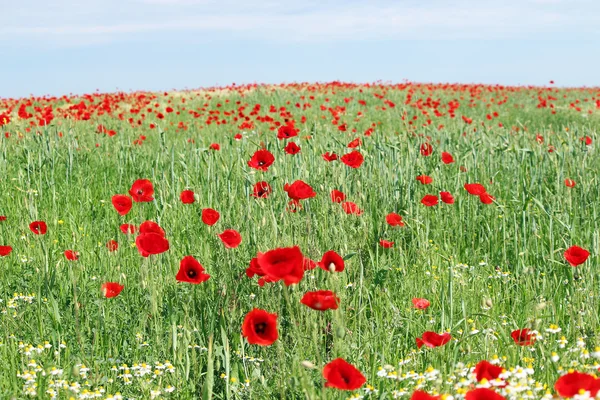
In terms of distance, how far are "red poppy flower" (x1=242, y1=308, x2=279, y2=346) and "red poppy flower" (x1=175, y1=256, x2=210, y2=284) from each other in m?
0.45

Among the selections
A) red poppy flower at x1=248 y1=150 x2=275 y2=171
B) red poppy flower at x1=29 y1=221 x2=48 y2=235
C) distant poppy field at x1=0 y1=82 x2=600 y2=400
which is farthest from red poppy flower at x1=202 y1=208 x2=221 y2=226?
red poppy flower at x1=29 y1=221 x2=48 y2=235

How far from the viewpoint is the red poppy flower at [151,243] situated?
7.23 ft

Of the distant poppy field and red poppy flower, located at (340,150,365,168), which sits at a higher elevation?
red poppy flower, located at (340,150,365,168)

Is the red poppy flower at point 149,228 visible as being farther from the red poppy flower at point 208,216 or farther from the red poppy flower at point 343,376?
the red poppy flower at point 343,376

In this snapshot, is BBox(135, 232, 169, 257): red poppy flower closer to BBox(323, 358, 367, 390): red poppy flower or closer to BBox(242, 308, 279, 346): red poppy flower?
BBox(242, 308, 279, 346): red poppy flower

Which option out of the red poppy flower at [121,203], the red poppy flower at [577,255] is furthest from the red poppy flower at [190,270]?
the red poppy flower at [577,255]

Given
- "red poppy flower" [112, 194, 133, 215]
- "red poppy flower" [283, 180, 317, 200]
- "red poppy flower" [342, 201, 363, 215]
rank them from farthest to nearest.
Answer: "red poppy flower" [342, 201, 363, 215] < "red poppy flower" [112, 194, 133, 215] < "red poppy flower" [283, 180, 317, 200]

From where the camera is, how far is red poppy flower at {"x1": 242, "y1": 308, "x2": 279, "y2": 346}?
1.71 meters

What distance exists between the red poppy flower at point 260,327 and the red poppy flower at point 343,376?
247mm

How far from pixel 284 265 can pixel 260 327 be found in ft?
1.00

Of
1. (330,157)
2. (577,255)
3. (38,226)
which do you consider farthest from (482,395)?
(330,157)

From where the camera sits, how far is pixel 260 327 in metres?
1.83

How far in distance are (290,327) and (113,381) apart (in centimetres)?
78

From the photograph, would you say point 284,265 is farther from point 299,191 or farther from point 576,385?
point 299,191
